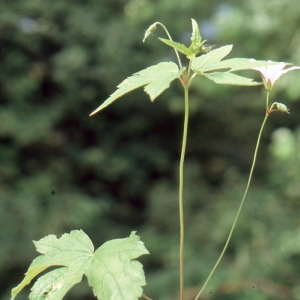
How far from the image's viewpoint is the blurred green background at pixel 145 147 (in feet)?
10.8

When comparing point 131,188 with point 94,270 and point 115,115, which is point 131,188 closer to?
point 115,115

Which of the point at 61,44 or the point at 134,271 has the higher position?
the point at 61,44

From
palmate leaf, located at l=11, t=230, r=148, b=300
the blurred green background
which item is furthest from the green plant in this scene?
the blurred green background

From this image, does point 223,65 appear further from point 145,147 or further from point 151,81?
point 145,147

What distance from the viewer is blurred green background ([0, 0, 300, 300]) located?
10.8 ft

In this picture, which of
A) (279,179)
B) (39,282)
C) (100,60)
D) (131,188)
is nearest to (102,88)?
(100,60)

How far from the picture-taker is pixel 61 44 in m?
4.91

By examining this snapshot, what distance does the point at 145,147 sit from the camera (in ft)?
18.5

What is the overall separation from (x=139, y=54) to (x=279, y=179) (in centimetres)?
179

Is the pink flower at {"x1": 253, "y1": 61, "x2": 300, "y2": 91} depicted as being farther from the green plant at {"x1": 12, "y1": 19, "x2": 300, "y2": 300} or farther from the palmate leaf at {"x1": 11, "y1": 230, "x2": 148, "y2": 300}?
the palmate leaf at {"x1": 11, "y1": 230, "x2": 148, "y2": 300}

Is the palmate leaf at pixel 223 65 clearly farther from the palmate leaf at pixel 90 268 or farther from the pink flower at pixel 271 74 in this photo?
the palmate leaf at pixel 90 268

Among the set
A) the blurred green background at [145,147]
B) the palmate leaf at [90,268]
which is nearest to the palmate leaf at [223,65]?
the palmate leaf at [90,268]

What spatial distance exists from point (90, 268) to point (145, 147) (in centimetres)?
486

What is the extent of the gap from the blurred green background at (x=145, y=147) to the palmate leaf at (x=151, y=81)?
224 cm
